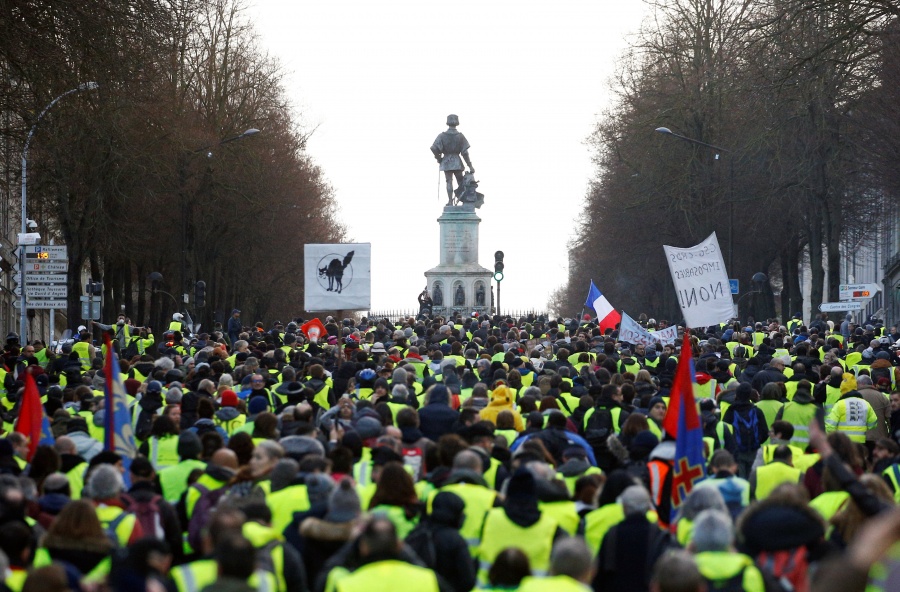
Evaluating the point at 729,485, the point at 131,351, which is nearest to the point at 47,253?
the point at 131,351

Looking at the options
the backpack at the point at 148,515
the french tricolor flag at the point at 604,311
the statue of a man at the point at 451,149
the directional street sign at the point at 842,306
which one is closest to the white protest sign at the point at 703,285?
the french tricolor flag at the point at 604,311

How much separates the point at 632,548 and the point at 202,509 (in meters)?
2.74


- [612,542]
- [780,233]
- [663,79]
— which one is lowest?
[612,542]

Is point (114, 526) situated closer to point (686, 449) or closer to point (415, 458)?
point (415, 458)

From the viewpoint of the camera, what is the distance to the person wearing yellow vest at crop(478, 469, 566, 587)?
8.47m

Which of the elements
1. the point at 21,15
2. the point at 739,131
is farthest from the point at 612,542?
the point at 739,131

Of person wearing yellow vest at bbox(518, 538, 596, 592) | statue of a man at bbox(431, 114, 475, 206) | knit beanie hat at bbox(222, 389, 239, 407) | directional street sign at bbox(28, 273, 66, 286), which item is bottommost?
person wearing yellow vest at bbox(518, 538, 596, 592)

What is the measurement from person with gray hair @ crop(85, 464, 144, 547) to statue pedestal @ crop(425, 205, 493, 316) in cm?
4909

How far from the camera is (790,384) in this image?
1775 cm

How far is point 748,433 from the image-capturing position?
1447 cm

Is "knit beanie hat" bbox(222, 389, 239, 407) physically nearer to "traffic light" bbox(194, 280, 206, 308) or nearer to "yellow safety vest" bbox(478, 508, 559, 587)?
"yellow safety vest" bbox(478, 508, 559, 587)

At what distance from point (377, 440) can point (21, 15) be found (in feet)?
34.1

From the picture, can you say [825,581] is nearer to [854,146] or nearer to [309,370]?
[309,370]

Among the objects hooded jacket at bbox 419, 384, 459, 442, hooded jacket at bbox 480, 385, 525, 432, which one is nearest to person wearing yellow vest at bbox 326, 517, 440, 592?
hooded jacket at bbox 419, 384, 459, 442
